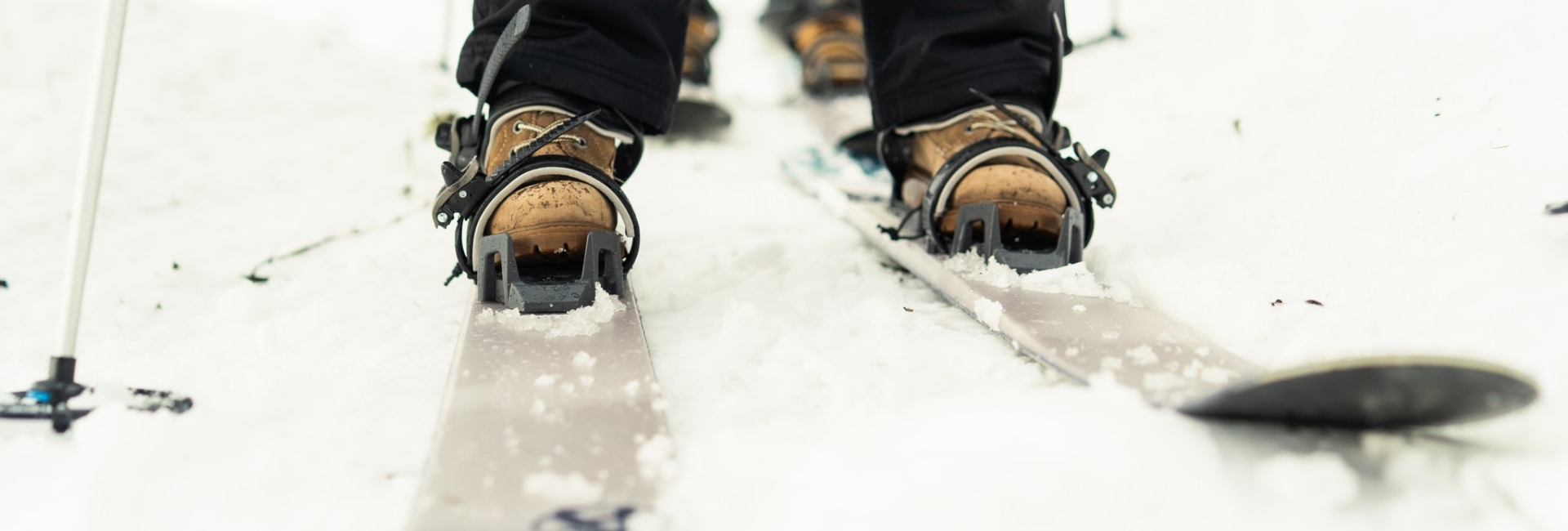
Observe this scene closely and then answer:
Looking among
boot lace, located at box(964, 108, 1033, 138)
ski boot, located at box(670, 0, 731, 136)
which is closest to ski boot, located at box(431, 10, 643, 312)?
boot lace, located at box(964, 108, 1033, 138)

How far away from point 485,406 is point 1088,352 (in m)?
0.60

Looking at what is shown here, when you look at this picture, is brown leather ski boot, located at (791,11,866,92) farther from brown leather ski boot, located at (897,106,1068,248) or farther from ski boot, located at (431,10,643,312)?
ski boot, located at (431,10,643,312)

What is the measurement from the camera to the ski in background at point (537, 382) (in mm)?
596

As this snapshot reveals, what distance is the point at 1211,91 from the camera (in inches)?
78.9

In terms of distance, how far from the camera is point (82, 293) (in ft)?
2.39

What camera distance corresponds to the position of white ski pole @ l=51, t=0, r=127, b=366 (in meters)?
0.73

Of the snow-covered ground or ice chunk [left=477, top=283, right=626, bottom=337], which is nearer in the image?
the snow-covered ground

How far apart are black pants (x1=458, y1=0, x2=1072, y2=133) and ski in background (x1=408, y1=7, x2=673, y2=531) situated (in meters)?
0.06

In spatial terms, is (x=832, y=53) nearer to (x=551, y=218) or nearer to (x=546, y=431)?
(x=551, y=218)

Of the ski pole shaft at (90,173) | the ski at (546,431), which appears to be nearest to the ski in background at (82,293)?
the ski pole shaft at (90,173)

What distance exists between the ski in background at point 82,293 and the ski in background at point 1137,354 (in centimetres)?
88

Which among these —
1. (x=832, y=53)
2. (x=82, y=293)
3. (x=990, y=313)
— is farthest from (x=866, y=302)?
(x=832, y=53)

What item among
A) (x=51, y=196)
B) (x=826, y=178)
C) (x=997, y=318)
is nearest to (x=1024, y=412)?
(x=997, y=318)

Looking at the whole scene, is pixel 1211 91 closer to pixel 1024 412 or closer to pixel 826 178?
pixel 826 178
